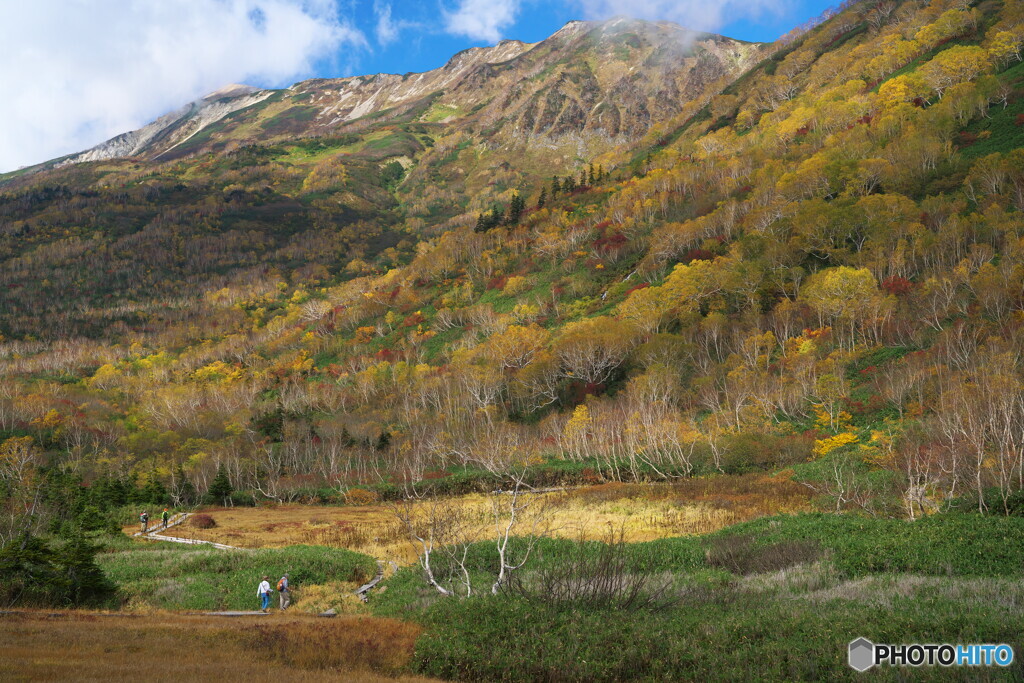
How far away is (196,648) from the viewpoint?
1293 cm

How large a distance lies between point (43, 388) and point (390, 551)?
117 metres

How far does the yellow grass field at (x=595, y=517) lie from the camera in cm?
2897

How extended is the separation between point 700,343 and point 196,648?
62.6 meters

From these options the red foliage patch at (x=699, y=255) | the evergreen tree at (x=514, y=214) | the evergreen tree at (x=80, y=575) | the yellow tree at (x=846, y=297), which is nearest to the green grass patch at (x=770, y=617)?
the evergreen tree at (x=80, y=575)

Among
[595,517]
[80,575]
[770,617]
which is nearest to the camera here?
[770,617]

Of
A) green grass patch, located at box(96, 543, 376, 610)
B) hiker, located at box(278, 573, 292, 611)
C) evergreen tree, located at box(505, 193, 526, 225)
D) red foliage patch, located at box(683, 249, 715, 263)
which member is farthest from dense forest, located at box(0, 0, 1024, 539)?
hiker, located at box(278, 573, 292, 611)

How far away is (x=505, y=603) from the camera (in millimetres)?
13422

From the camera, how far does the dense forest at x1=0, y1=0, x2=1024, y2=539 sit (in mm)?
40531

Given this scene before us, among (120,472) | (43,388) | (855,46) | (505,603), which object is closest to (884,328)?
(505,603)

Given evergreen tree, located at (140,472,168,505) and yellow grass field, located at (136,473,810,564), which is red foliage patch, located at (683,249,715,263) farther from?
evergreen tree, located at (140,472,168,505)

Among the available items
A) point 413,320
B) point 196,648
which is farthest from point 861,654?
point 413,320

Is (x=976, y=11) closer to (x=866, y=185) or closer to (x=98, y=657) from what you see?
(x=866, y=185)

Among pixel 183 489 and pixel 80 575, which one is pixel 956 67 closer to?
pixel 80 575

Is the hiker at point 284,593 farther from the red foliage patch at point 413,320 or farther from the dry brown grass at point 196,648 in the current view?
the red foliage patch at point 413,320
